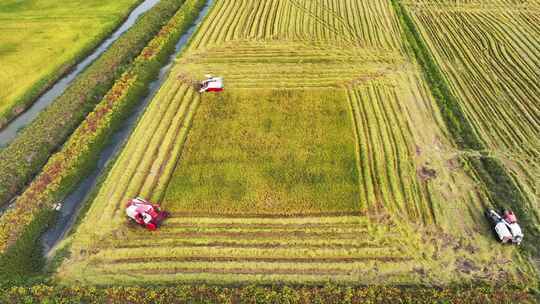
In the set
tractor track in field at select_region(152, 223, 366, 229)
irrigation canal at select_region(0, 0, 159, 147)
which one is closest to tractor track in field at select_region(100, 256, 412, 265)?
tractor track in field at select_region(152, 223, 366, 229)

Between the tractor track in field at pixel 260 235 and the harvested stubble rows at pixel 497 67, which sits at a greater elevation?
the harvested stubble rows at pixel 497 67

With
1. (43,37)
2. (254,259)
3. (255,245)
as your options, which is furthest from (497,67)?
(43,37)

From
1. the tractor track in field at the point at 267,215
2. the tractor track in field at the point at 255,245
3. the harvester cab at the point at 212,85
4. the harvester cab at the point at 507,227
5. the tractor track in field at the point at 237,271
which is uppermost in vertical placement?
the harvester cab at the point at 212,85

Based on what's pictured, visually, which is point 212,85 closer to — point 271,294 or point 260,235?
point 260,235

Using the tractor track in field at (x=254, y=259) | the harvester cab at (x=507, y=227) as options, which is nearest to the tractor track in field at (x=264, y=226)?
the tractor track in field at (x=254, y=259)

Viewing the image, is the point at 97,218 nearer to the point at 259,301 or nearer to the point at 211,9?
the point at 259,301

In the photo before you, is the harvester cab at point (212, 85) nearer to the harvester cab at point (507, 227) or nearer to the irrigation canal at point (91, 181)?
the irrigation canal at point (91, 181)

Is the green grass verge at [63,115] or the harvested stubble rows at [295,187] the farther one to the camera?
the green grass verge at [63,115]
